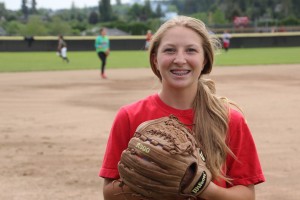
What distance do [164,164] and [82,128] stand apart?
6977mm

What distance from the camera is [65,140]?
8.06 metres

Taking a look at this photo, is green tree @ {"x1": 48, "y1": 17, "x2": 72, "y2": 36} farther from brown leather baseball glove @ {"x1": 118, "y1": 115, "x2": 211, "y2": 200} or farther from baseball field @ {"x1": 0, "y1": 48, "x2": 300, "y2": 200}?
brown leather baseball glove @ {"x1": 118, "y1": 115, "x2": 211, "y2": 200}

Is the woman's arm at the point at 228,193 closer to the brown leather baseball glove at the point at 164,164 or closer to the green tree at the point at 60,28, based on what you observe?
the brown leather baseball glove at the point at 164,164

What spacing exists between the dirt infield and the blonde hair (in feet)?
3.48

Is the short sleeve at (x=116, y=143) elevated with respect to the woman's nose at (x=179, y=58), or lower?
lower

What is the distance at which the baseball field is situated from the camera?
5.76 m

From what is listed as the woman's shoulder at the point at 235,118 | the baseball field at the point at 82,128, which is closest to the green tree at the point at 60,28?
the baseball field at the point at 82,128

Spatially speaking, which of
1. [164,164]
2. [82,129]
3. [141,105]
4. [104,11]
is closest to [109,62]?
[82,129]

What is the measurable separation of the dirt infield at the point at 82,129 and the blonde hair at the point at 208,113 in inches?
41.8

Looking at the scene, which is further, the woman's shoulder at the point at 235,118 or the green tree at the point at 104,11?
the green tree at the point at 104,11

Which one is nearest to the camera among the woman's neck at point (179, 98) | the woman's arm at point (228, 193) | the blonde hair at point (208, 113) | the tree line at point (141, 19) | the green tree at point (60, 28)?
the woman's arm at point (228, 193)

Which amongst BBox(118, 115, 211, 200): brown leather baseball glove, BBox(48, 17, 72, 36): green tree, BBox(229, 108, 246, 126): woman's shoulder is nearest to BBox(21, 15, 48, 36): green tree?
BBox(48, 17, 72, 36): green tree

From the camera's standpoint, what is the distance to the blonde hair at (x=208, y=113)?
2.39 m

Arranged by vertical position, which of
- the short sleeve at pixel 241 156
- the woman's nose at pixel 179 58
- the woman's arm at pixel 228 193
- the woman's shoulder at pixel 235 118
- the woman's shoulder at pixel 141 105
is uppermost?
the woman's nose at pixel 179 58
